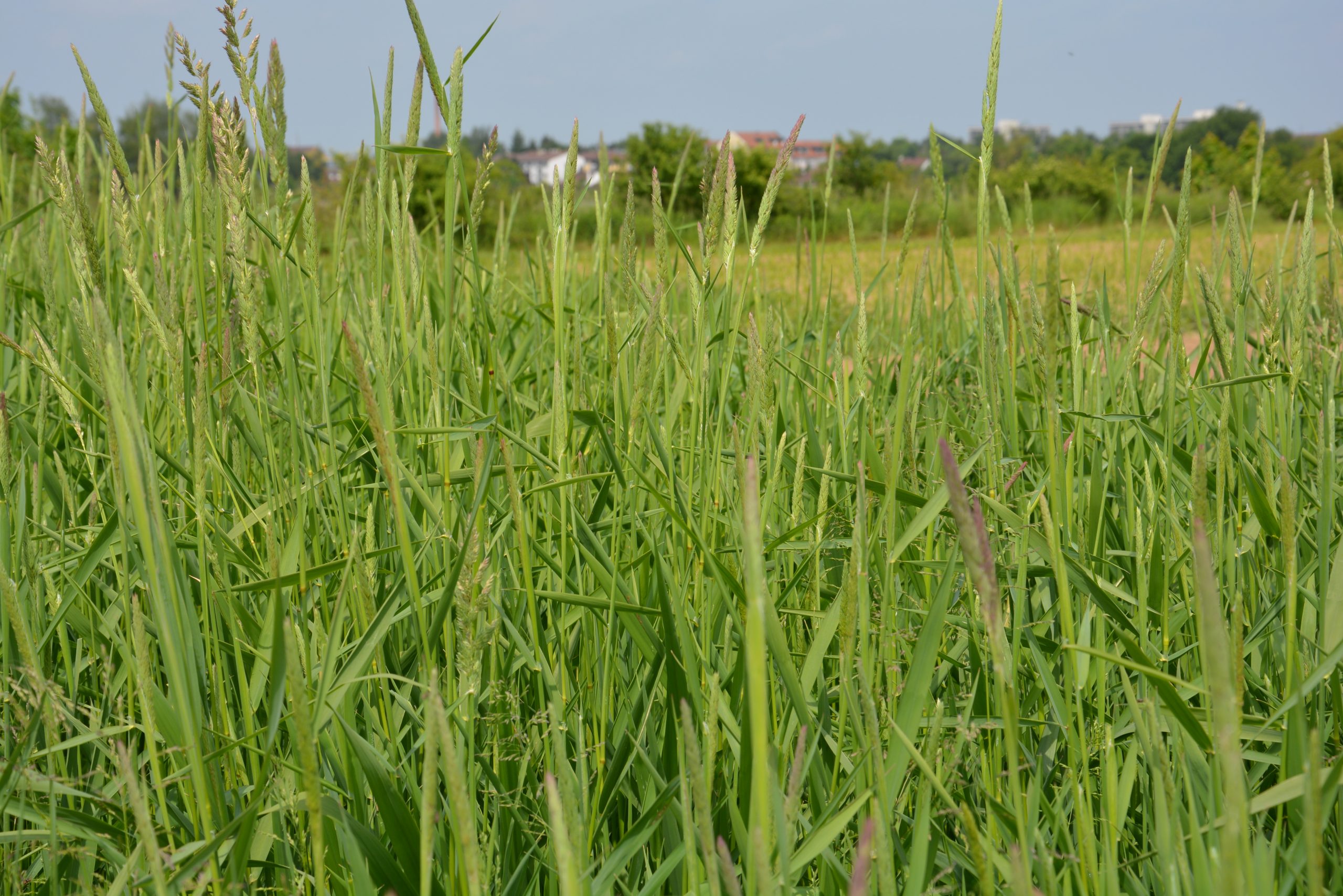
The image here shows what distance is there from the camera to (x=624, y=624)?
0.80 m

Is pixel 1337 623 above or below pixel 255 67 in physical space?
below

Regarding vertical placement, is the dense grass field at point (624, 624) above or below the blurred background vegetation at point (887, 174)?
below

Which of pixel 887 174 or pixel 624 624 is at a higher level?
pixel 887 174

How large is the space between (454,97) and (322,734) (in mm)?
508

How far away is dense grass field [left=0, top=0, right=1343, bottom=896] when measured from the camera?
51cm

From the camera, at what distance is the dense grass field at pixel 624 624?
20.1 inches

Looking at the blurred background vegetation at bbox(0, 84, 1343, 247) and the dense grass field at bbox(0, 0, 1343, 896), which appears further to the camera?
the blurred background vegetation at bbox(0, 84, 1343, 247)

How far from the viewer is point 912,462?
92 cm

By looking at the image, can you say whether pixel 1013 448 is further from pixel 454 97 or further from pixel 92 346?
pixel 92 346

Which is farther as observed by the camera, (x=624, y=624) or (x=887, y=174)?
(x=887, y=174)

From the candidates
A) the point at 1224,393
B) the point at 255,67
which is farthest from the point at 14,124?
the point at 1224,393

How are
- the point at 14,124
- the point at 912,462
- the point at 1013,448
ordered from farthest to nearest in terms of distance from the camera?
the point at 14,124, the point at 1013,448, the point at 912,462

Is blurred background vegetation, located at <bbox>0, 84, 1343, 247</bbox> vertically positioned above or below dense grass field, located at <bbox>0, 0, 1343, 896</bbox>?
above

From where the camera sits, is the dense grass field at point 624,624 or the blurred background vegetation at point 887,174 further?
the blurred background vegetation at point 887,174
